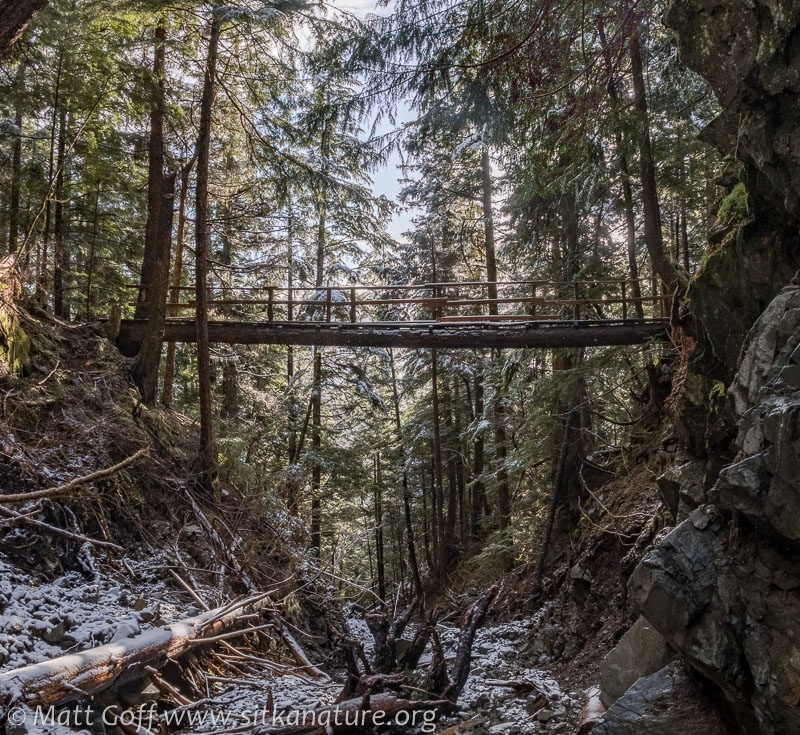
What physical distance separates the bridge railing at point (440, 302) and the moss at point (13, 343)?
11.1ft

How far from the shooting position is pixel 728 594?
3.45 metres

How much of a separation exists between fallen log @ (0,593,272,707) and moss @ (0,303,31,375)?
169 inches

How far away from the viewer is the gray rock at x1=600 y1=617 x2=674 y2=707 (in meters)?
4.33

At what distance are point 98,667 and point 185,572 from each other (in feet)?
8.31

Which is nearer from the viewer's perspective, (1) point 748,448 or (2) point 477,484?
(1) point 748,448

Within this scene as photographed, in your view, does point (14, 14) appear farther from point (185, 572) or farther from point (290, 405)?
point (290, 405)

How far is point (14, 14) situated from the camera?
3770mm

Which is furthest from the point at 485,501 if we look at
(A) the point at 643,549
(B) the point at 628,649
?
(B) the point at 628,649

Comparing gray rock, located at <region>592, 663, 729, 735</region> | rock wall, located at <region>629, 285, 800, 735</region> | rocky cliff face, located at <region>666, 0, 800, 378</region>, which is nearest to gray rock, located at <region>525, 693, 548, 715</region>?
gray rock, located at <region>592, 663, 729, 735</region>

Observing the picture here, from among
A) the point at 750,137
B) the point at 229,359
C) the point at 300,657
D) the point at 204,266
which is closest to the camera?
the point at 750,137

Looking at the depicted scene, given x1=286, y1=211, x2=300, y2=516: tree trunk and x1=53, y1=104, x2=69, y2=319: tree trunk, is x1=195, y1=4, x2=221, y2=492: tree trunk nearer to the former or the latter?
x1=286, y1=211, x2=300, y2=516: tree trunk

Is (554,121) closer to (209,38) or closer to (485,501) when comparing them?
(209,38)

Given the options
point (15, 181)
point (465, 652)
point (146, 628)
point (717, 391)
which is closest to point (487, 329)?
point (717, 391)

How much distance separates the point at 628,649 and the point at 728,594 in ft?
5.10
